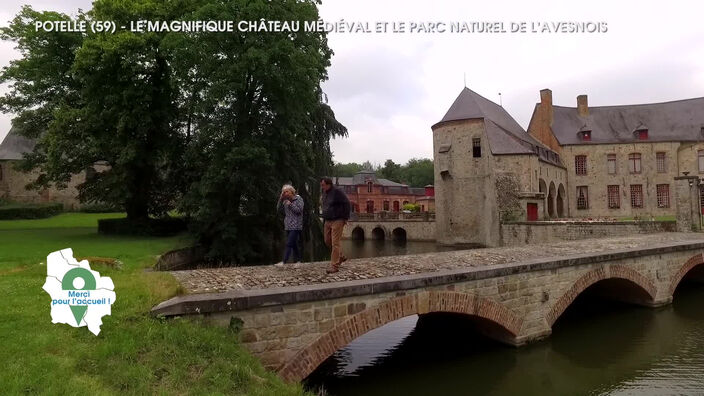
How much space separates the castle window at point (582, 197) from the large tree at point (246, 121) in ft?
99.2

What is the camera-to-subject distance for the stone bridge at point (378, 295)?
5.57 m

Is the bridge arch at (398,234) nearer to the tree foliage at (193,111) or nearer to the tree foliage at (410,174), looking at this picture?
the tree foliage at (193,111)

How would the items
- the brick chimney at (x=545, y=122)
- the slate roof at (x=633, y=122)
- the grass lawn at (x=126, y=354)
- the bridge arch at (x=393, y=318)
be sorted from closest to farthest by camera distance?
1. the grass lawn at (x=126, y=354)
2. the bridge arch at (x=393, y=318)
3. the slate roof at (x=633, y=122)
4. the brick chimney at (x=545, y=122)

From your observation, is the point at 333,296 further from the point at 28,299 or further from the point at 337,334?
the point at 28,299

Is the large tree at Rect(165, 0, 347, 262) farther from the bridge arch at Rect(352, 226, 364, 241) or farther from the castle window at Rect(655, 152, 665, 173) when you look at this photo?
the castle window at Rect(655, 152, 665, 173)

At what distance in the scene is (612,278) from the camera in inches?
427

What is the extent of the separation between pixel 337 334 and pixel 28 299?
13.0 feet

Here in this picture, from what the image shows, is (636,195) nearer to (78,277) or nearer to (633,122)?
(633,122)

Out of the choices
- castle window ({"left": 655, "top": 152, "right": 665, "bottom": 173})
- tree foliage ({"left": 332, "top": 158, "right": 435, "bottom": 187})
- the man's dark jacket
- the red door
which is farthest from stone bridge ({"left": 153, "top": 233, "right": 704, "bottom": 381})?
tree foliage ({"left": 332, "top": 158, "right": 435, "bottom": 187})

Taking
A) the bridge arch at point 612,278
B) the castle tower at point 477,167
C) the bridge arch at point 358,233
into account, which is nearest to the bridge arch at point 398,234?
the bridge arch at point 358,233

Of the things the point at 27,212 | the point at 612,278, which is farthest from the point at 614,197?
the point at 27,212

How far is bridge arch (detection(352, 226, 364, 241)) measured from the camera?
4975 centimetres

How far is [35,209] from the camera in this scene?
3195 cm

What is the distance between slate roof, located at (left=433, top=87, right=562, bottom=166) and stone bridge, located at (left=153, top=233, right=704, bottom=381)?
2281 cm
